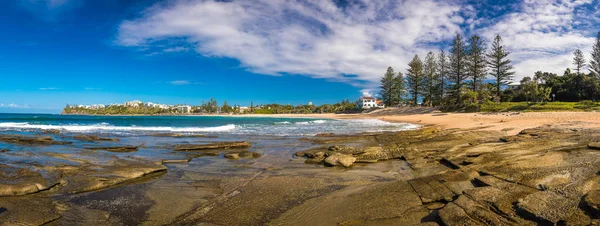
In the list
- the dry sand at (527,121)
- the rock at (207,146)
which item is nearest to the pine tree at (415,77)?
the dry sand at (527,121)

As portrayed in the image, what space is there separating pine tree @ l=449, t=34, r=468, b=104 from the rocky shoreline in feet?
171

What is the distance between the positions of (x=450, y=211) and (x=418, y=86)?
229ft

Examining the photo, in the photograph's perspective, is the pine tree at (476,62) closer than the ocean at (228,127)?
No

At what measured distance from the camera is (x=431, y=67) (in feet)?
216

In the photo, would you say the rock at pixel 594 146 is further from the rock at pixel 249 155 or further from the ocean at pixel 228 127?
the ocean at pixel 228 127

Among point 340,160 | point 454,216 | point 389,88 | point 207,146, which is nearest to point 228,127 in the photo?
point 207,146

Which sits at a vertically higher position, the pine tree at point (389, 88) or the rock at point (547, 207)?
the pine tree at point (389, 88)

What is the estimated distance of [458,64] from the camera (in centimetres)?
5438

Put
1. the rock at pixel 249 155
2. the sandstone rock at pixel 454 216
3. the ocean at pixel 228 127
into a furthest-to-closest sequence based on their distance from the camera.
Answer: the ocean at pixel 228 127, the rock at pixel 249 155, the sandstone rock at pixel 454 216

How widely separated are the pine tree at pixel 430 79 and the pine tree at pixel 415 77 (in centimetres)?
94

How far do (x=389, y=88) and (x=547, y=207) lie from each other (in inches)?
3035

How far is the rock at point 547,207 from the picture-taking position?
331 centimetres

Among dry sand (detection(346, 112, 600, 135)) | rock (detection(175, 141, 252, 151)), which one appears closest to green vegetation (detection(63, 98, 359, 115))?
dry sand (detection(346, 112, 600, 135))

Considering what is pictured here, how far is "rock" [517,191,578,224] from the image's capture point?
3310 mm
